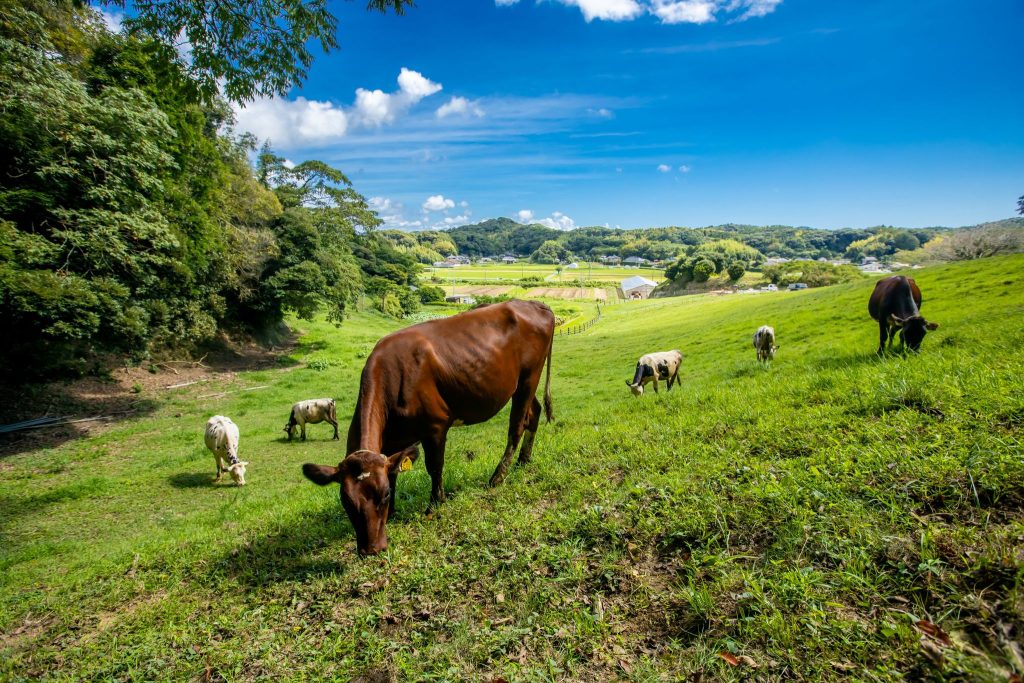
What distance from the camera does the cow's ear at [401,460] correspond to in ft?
15.6

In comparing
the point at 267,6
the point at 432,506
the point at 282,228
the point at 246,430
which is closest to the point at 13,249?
the point at 246,430

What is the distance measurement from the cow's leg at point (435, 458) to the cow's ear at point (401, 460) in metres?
0.50

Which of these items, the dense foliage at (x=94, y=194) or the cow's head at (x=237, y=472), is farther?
the dense foliage at (x=94, y=194)

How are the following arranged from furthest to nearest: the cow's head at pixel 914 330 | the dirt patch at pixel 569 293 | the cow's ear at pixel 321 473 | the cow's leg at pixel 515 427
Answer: the dirt patch at pixel 569 293
the cow's head at pixel 914 330
the cow's leg at pixel 515 427
the cow's ear at pixel 321 473

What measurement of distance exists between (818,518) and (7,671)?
6910mm

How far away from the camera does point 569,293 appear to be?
10206 centimetres

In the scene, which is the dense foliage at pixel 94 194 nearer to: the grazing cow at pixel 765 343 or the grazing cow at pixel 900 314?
the grazing cow at pixel 900 314

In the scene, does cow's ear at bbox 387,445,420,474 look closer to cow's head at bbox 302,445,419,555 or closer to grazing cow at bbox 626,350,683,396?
cow's head at bbox 302,445,419,555

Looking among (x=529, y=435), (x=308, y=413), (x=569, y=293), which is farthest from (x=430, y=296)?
(x=529, y=435)

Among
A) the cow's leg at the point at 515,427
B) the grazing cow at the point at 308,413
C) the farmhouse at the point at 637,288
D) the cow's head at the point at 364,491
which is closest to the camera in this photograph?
the cow's head at the point at 364,491

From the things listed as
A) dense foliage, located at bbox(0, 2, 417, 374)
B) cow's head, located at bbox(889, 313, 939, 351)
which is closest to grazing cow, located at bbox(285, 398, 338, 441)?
dense foliage, located at bbox(0, 2, 417, 374)

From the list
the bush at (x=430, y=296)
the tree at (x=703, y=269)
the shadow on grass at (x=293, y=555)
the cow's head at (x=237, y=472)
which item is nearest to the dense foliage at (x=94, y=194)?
the shadow on grass at (x=293, y=555)

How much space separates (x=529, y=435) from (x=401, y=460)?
2503mm

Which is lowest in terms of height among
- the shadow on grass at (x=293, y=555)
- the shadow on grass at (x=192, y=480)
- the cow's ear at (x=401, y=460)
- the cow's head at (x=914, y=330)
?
the shadow on grass at (x=192, y=480)
